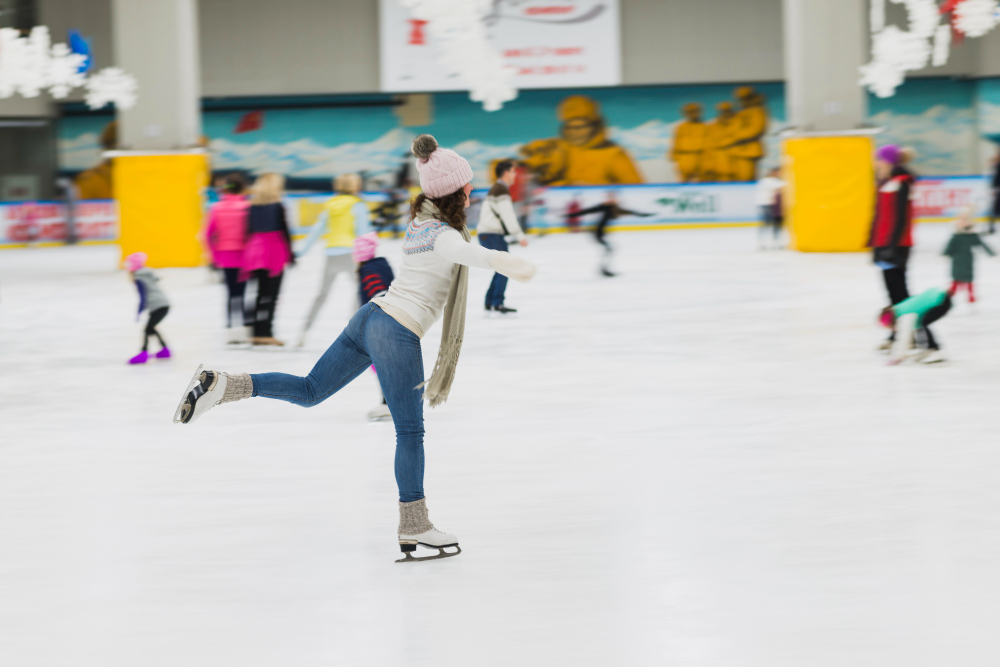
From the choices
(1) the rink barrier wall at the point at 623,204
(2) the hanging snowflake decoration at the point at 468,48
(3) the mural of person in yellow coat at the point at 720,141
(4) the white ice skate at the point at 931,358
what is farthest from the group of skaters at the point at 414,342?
(3) the mural of person in yellow coat at the point at 720,141

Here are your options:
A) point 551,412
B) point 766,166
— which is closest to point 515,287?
point 551,412

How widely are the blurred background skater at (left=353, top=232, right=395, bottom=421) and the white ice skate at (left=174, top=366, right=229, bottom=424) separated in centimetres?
256

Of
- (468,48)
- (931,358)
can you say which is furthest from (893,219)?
(468,48)

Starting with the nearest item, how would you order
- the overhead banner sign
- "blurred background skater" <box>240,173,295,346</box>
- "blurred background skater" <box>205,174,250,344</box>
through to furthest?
1. "blurred background skater" <box>240,173,295,346</box>
2. "blurred background skater" <box>205,174,250,344</box>
3. the overhead banner sign

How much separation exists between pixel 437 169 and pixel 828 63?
612 inches

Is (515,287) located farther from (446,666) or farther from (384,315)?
(446,666)

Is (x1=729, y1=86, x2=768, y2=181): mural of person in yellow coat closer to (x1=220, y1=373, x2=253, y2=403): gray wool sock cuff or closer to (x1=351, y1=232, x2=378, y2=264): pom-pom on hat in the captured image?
(x1=351, y1=232, x2=378, y2=264): pom-pom on hat

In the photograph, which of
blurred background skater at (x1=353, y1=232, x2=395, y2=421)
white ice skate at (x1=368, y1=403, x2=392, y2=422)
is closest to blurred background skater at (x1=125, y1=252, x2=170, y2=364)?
blurred background skater at (x1=353, y1=232, x2=395, y2=421)

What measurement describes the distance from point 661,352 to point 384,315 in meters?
5.31

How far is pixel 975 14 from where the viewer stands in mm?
12438

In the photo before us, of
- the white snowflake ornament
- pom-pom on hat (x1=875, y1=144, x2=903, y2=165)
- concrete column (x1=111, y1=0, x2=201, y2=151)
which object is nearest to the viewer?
pom-pom on hat (x1=875, y1=144, x2=903, y2=165)

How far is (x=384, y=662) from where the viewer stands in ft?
9.79

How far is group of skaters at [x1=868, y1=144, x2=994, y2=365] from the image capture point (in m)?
7.77

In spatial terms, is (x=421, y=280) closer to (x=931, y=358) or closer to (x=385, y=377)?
(x=385, y=377)
